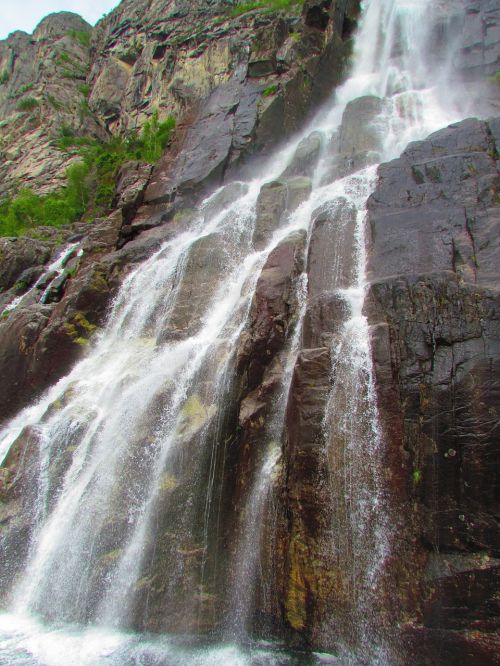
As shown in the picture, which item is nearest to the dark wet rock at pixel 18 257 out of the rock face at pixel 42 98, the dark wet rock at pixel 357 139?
the rock face at pixel 42 98

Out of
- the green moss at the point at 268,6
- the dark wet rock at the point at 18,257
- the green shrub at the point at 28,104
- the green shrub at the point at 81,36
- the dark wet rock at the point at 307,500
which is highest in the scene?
the green shrub at the point at 81,36

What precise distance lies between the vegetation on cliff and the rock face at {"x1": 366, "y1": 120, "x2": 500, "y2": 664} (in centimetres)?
2574

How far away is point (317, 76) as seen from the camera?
26766 mm

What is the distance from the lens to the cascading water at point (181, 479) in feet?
25.7

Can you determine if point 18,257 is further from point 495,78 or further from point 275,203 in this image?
point 495,78

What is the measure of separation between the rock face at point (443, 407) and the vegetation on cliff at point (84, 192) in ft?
84.5

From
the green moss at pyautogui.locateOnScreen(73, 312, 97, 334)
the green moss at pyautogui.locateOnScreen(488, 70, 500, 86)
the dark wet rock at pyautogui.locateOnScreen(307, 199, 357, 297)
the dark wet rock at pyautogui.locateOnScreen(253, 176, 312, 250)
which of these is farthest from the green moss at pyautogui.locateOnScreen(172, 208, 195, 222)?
the green moss at pyautogui.locateOnScreen(488, 70, 500, 86)

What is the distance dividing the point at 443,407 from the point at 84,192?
33.3m

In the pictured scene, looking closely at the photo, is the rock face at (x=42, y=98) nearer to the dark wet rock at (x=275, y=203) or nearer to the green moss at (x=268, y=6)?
the green moss at (x=268, y=6)

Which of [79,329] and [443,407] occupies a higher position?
[79,329]

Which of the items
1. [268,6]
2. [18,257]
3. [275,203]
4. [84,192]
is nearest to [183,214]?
[275,203]

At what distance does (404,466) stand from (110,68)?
4938cm

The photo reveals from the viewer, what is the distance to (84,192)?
35.5 m

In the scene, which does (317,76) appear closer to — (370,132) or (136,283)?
(370,132)
